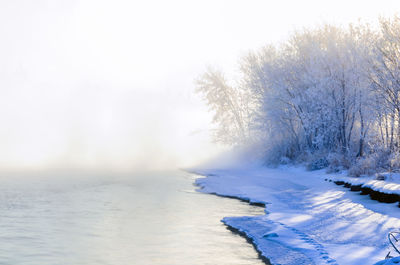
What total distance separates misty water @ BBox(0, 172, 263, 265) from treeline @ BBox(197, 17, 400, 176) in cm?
901

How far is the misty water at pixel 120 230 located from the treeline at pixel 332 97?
901 centimetres

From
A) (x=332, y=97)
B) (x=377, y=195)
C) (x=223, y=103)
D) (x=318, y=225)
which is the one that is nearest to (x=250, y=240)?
(x=318, y=225)

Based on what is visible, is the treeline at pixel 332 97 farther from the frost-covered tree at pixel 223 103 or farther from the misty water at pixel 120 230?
the misty water at pixel 120 230

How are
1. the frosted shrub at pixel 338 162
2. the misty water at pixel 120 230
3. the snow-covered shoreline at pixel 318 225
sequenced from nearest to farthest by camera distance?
the snow-covered shoreline at pixel 318 225, the misty water at pixel 120 230, the frosted shrub at pixel 338 162

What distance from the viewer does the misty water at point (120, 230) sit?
30.3ft

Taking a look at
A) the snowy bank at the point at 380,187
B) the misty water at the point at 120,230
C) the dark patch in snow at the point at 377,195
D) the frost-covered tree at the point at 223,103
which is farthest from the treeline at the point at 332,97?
the misty water at the point at 120,230

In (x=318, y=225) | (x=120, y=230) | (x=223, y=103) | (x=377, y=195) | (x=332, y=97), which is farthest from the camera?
(x=223, y=103)

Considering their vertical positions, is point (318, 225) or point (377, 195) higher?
point (377, 195)

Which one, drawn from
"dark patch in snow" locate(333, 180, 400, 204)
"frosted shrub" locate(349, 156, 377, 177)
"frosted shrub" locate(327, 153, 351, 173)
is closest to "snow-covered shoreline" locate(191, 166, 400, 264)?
"dark patch in snow" locate(333, 180, 400, 204)

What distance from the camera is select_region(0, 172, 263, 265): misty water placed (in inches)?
363

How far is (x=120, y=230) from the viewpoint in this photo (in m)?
11.8

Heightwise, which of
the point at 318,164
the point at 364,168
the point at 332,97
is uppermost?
the point at 332,97

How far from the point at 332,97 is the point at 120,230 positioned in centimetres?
1898

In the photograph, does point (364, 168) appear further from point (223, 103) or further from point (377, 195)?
point (223, 103)
